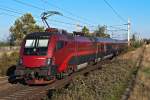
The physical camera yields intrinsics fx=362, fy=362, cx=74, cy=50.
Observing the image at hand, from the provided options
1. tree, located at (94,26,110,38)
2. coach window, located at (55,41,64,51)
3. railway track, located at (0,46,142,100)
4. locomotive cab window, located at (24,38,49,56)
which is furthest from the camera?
tree, located at (94,26,110,38)

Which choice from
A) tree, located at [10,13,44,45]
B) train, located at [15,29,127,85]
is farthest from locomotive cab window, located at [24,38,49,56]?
tree, located at [10,13,44,45]

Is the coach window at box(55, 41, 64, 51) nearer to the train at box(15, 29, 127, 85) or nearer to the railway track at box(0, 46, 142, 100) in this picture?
the train at box(15, 29, 127, 85)

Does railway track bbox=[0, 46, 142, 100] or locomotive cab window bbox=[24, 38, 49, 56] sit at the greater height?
locomotive cab window bbox=[24, 38, 49, 56]

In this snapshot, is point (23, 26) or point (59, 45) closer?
point (59, 45)

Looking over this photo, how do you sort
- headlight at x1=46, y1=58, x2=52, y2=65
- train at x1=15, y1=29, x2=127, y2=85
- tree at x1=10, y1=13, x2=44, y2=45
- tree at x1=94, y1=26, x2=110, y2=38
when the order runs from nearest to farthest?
1. train at x1=15, y1=29, x2=127, y2=85
2. headlight at x1=46, y1=58, x2=52, y2=65
3. tree at x1=10, y1=13, x2=44, y2=45
4. tree at x1=94, y1=26, x2=110, y2=38

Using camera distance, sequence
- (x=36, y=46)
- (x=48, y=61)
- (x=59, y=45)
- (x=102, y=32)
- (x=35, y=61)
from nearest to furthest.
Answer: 1. (x=35, y=61)
2. (x=48, y=61)
3. (x=36, y=46)
4. (x=59, y=45)
5. (x=102, y=32)

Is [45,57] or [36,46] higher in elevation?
[36,46]

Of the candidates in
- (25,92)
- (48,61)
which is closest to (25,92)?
(25,92)

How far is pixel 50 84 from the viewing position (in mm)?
19969

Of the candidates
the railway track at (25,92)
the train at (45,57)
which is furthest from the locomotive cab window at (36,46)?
the railway track at (25,92)

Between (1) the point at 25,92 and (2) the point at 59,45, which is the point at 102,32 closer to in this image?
(2) the point at 59,45

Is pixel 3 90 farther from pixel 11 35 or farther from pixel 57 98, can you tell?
pixel 11 35

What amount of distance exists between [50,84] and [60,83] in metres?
0.55

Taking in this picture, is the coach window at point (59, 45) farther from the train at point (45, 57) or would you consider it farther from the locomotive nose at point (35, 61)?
the locomotive nose at point (35, 61)
